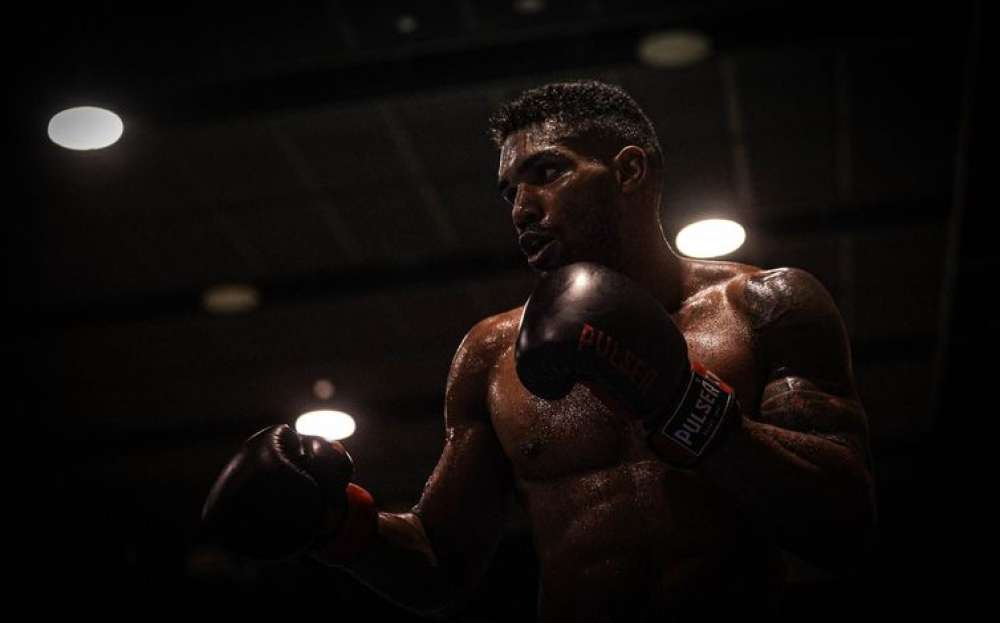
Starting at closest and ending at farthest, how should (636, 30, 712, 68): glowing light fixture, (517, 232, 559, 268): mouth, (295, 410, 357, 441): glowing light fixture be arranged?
(517, 232, 559, 268): mouth
(636, 30, 712, 68): glowing light fixture
(295, 410, 357, 441): glowing light fixture

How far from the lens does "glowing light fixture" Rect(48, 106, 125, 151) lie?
484cm

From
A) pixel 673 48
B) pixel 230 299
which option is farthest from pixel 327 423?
pixel 673 48

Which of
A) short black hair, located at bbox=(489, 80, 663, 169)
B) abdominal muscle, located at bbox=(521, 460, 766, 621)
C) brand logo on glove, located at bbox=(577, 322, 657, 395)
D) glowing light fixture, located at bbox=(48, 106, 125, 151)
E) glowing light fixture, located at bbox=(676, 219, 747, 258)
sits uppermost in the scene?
glowing light fixture, located at bbox=(48, 106, 125, 151)

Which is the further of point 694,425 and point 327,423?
point 327,423

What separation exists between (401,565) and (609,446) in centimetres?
46

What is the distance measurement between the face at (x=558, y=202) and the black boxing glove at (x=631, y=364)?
32cm

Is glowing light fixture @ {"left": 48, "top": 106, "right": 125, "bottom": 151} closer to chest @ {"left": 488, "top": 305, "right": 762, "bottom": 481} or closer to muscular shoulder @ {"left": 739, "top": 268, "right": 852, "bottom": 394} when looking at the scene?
chest @ {"left": 488, "top": 305, "right": 762, "bottom": 481}

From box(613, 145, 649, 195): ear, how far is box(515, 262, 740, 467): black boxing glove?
0.48m

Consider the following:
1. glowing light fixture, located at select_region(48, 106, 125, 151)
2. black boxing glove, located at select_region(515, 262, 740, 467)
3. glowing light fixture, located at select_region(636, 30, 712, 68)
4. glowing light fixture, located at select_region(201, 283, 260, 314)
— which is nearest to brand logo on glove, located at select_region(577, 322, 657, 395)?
black boxing glove, located at select_region(515, 262, 740, 467)

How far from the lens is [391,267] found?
20.6 feet

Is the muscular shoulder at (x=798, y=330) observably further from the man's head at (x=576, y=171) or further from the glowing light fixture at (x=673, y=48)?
the glowing light fixture at (x=673, y=48)

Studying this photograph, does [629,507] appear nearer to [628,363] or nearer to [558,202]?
[628,363]

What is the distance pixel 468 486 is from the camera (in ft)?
7.44

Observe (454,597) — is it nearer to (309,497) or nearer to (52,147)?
(309,497)
